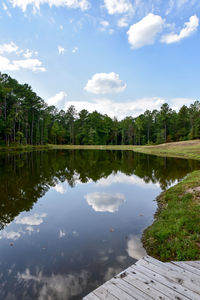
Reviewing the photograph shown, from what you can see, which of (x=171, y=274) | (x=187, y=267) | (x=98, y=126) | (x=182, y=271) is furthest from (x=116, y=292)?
(x=98, y=126)

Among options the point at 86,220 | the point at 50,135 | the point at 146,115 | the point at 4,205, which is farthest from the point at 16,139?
the point at 146,115

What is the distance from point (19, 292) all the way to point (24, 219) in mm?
3569

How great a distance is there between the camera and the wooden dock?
259cm

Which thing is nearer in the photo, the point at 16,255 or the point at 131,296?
the point at 131,296

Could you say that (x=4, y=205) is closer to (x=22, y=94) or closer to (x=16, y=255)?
(x=16, y=255)

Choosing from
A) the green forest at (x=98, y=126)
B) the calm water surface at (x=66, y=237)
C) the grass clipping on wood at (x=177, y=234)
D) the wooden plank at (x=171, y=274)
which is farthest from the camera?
the green forest at (x=98, y=126)

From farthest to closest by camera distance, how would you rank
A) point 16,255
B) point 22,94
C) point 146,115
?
point 146,115 → point 22,94 → point 16,255

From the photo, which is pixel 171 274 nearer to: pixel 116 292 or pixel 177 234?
pixel 116 292

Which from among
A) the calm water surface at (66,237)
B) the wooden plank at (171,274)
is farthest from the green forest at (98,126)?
the wooden plank at (171,274)

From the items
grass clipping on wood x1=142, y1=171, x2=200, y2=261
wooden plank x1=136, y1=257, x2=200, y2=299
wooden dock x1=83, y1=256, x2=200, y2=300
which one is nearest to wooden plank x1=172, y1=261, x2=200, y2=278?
wooden dock x1=83, y1=256, x2=200, y2=300

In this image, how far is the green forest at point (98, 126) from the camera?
59925mm

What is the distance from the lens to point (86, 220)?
264 inches

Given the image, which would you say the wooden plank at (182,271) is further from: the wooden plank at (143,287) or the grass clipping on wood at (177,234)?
the grass clipping on wood at (177,234)

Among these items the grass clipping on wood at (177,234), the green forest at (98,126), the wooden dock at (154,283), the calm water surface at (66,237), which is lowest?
the calm water surface at (66,237)
